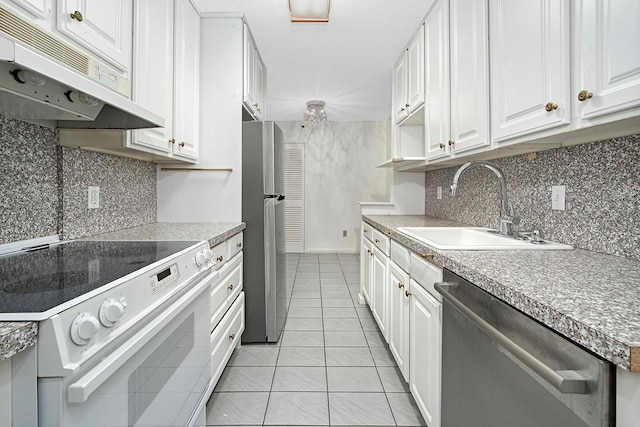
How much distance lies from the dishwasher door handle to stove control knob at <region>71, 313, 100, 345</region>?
2.91 ft

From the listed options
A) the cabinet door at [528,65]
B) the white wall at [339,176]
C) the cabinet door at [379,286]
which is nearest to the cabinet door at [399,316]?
the cabinet door at [379,286]

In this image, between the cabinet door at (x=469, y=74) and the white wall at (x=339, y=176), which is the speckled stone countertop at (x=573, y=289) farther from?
the white wall at (x=339, y=176)

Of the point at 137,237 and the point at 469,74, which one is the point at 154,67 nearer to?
the point at 137,237

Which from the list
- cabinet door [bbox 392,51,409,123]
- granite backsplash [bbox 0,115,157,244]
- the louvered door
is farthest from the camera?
the louvered door

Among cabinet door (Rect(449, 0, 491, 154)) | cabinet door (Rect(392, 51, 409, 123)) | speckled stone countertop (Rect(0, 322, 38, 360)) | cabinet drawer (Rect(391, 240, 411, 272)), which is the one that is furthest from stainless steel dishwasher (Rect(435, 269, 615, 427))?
cabinet door (Rect(392, 51, 409, 123))

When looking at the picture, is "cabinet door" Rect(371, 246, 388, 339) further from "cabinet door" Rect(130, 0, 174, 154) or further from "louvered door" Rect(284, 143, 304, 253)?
"louvered door" Rect(284, 143, 304, 253)

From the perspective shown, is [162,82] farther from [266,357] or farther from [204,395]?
[266,357]

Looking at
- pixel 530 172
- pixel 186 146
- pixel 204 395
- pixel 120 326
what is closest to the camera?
pixel 120 326

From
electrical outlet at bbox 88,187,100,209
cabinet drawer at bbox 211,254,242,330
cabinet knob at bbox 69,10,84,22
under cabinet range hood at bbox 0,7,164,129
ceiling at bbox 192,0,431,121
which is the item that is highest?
ceiling at bbox 192,0,431,121

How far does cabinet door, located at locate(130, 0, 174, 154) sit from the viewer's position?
1557 millimetres

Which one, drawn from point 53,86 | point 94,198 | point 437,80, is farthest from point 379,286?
point 53,86

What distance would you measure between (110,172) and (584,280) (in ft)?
6.92

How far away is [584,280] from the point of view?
84cm

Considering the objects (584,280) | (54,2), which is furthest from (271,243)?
(584,280)
